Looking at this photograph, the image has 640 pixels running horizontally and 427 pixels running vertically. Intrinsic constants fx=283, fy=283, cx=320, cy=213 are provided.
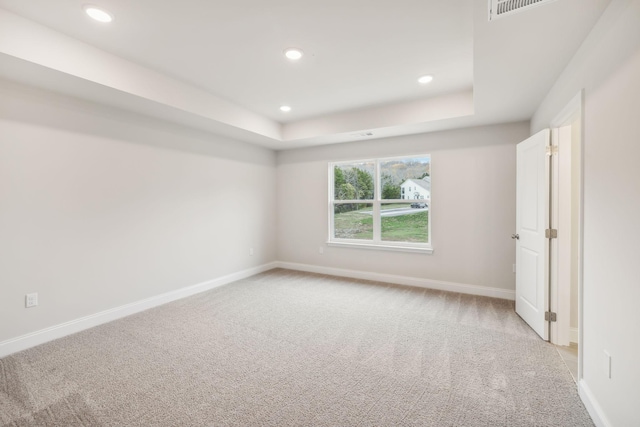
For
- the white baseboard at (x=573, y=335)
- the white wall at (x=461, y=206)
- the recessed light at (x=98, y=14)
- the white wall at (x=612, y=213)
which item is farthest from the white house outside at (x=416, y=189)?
the recessed light at (x=98, y=14)

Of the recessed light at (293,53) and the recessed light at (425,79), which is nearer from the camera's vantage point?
the recessed light at (293,53)

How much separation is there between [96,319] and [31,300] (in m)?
0.60

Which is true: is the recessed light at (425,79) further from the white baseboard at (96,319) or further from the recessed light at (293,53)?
the white baseboard at (96,319)

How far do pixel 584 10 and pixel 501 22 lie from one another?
427 millimetres

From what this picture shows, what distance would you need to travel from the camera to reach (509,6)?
61.7 inches

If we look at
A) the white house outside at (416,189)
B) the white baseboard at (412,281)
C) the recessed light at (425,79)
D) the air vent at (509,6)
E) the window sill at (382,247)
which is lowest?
the white baseboard at (412,281)

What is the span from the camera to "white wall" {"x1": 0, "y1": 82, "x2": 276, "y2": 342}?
2.55 m

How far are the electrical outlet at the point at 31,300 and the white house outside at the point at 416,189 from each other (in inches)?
182

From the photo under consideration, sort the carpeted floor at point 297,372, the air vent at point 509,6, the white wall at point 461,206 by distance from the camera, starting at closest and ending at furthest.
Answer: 1. the air vent at point 509,6
2. the carpeted floor at point 297,372
3. the white wall at point 461,206

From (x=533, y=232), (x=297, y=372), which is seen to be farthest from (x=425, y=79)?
(x=297, y=372)

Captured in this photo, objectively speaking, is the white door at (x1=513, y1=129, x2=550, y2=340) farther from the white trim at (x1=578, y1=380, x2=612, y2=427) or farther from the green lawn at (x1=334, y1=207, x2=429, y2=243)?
the green lawn at (x1=334, y1=207, x2=429, y2=243)

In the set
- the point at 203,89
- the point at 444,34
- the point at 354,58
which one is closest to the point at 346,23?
the point at 354,58

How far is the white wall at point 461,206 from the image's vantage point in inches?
152

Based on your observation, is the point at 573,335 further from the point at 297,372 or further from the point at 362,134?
the point at 362,134
